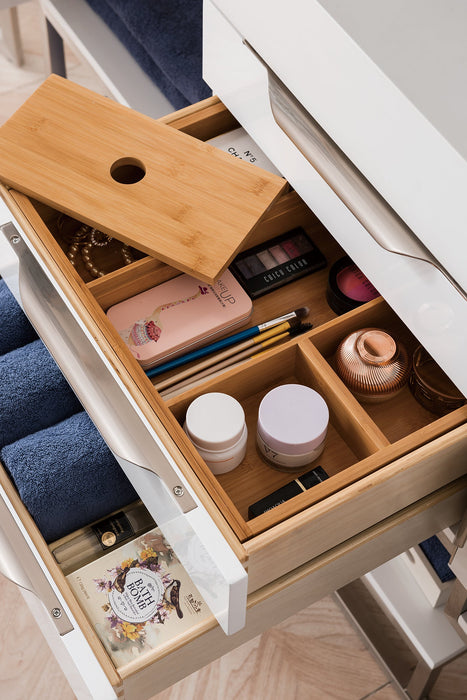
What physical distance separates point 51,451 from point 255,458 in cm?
20

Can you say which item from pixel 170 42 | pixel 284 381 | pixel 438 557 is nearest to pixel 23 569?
pixel 284 381

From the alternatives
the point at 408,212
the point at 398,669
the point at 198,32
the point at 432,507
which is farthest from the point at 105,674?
the point at 198,32

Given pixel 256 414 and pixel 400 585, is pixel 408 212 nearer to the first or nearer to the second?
pixel 256 414

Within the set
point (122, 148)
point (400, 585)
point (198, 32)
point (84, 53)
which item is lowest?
point (400, 585)

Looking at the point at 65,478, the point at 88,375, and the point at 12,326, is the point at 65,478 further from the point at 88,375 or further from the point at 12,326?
the point at 12,326

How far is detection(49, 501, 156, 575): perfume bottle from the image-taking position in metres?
0.74

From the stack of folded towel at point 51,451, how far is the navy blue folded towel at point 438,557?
470 mm

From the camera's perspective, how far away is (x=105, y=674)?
25.0 inches

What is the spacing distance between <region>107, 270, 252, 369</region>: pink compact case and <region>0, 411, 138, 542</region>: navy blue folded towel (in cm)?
11

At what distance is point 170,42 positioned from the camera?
1297 mm

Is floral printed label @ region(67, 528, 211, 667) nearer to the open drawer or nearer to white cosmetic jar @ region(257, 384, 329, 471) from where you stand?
the open drawer

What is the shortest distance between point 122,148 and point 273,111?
0.16 metres

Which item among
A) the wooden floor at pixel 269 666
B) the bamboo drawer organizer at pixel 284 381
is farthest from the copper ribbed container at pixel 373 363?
the wooden floor at pixel 269 666

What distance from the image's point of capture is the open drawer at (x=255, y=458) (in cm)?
60
